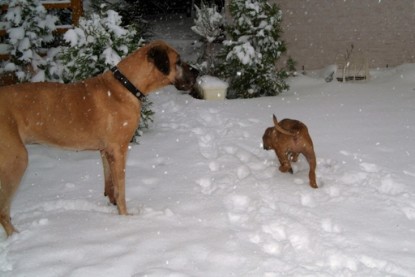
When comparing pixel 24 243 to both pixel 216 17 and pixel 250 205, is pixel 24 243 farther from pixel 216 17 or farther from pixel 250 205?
pixel 216 17

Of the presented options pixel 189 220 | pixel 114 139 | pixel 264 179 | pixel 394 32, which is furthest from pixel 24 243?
pixel 394 32

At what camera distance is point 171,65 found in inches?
154

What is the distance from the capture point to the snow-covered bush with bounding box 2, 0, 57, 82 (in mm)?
7375

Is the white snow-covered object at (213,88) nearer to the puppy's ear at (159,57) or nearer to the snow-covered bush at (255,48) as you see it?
the snow-covered bush at (255,48)

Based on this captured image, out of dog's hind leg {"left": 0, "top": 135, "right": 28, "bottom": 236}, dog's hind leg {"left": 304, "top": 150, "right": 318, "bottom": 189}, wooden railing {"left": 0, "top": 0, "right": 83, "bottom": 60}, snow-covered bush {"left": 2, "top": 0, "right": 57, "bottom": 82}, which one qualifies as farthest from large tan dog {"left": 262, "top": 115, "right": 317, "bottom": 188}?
wooden railing {"left": 0, "top": 0, "right": 83, "bottom": 60}

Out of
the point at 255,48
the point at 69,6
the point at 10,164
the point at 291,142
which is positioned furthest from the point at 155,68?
the point at 255,48

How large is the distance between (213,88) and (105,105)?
17.2ft

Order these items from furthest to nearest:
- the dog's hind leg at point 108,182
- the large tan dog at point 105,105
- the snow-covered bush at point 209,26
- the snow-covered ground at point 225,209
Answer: the snow-covered bush at point 209,26 < the dog's hind leg at point 108,182 < the large tan dog at point 105,105 < the snow-covered ground at point 225,209

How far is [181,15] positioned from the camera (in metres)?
18.7

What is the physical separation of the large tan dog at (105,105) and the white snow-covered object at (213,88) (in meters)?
4.88

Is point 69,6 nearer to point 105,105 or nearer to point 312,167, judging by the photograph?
point 105,105

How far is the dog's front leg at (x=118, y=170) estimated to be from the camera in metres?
3.87

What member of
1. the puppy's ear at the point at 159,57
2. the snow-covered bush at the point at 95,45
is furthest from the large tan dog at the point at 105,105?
the snow-covered bush at the point at 95,45

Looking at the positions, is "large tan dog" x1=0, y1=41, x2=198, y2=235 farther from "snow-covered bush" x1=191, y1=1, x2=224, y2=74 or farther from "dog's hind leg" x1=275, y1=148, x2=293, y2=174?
"snow-covered bush" x1=191, y1=1, x2=224, y2=74
